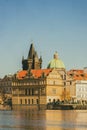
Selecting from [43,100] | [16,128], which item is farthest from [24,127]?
[43,100]

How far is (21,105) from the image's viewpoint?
157 m

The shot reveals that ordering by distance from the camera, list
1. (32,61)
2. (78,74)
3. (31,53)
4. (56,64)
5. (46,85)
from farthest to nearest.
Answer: (32,61) < (31,53) < (78,74) < (56,64) < (46,85)

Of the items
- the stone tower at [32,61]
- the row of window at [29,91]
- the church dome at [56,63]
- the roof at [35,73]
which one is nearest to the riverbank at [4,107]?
the row of window at [29,91]

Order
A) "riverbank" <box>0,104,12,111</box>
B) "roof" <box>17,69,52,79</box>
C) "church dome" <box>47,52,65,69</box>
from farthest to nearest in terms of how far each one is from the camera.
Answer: "church dome" <box>47,52,65,69</box>, "roof" <box>17,69,52,79</box>, "riverbank" <box>0,104,12,111</box>

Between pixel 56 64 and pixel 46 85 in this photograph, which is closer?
pixel 46 85

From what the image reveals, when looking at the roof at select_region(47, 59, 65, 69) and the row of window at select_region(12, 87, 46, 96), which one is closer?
the row of window at select_region(12, 87, 46, 96)

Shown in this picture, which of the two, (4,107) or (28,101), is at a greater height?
(28,101)

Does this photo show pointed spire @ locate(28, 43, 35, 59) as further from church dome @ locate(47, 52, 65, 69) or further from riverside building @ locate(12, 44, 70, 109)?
riverside building @ locate(12, 44, 70, 109)

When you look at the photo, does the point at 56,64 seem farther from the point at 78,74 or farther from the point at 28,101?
the point at 28,101

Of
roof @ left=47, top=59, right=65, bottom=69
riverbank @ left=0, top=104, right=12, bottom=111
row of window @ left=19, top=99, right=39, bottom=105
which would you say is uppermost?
roof @ left=47, top=59, right=65, bottom=69

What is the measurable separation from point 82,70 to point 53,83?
22725 millimetres

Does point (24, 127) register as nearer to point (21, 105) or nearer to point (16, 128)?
point (16, 128)

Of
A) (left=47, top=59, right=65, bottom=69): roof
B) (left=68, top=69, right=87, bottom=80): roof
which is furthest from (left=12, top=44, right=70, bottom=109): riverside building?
(left=68, top=69, right=87, bottom=80): roof

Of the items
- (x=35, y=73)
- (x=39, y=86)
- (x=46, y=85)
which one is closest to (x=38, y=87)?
(x=39, y=86)
